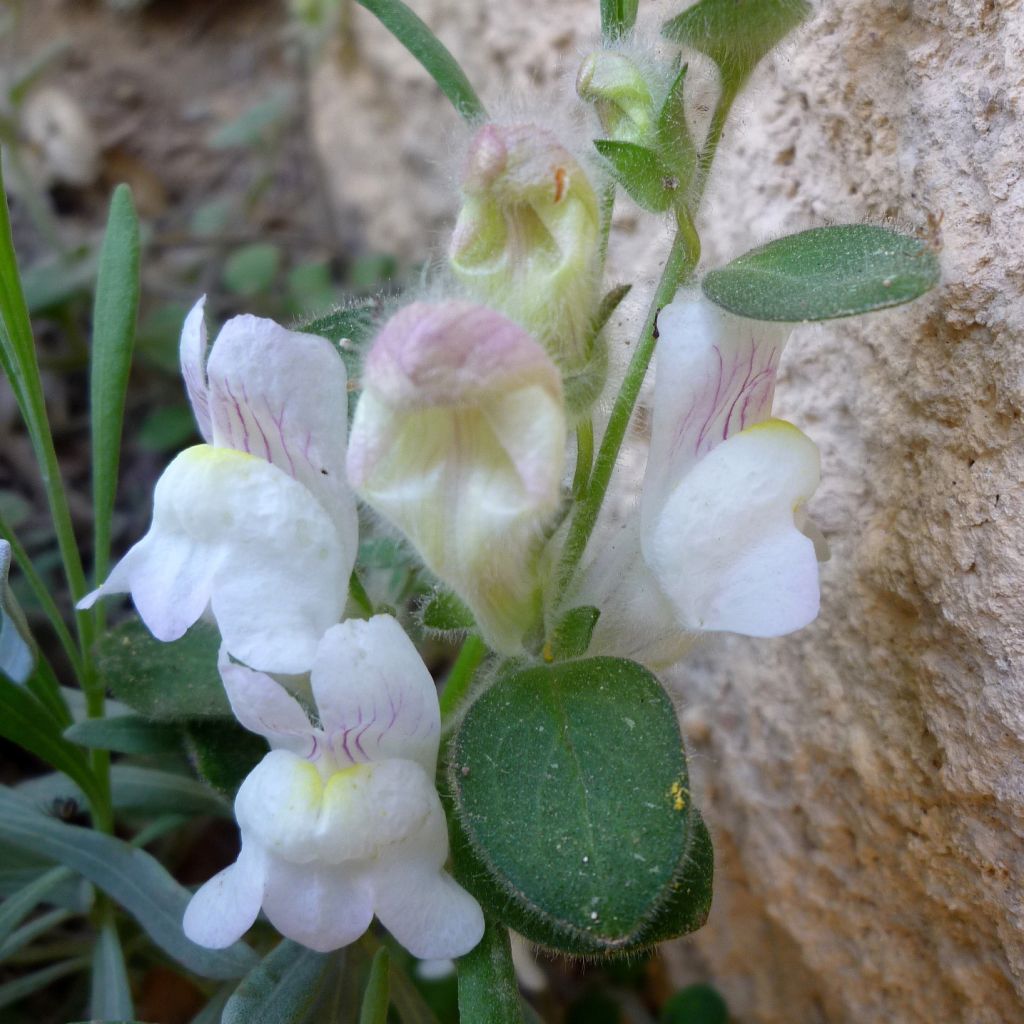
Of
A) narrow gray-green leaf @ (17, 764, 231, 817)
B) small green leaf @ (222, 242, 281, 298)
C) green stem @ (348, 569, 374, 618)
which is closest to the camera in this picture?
green stem @ (348, 569, 374, 618)

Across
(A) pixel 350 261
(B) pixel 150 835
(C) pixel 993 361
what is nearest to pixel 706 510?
(C) pixel 993 361

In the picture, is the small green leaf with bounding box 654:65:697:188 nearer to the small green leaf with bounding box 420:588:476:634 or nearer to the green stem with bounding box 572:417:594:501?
the green stem with bounding box 572:417:594:501

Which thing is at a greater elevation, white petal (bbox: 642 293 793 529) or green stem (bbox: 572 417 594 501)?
white petal (bbox: 642 293 793 529)

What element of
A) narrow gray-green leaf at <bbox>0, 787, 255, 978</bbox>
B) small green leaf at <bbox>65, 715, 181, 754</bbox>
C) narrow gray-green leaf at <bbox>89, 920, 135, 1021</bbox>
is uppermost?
small green leaf at <bbox>65, 715, 181, 754</bbox>

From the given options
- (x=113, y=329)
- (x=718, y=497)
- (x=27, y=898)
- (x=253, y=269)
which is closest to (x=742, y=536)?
(x=718, y=497)

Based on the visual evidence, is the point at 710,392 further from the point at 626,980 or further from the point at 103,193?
the point at 103,193

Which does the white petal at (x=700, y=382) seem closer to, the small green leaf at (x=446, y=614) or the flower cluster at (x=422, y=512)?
the flower cluster at (x=422, y=512)

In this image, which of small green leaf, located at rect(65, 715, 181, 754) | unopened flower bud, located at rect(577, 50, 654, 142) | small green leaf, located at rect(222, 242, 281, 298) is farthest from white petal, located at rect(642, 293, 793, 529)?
small green leaf, located at rect(222, 242, 281, 298)

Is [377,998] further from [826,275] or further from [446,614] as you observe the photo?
[826,275]
